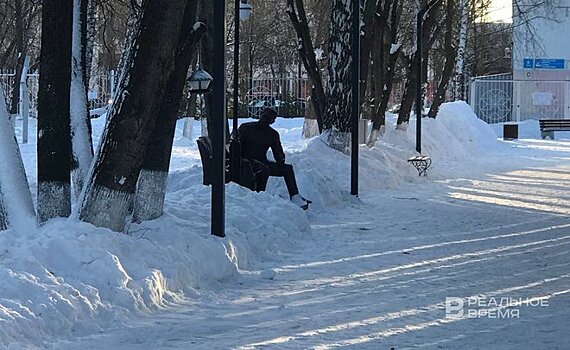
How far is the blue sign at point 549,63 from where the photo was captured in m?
51.0

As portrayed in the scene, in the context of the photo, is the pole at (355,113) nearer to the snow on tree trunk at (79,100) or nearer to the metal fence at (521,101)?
the snow on tree trunk at (79,100)

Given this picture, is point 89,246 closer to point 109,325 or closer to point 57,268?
point 57,268

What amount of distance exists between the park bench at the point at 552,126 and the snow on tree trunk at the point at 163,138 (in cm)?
3336

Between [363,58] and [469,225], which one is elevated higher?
[363,58]

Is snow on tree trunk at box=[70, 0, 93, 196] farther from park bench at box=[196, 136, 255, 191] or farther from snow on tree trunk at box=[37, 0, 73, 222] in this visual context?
park bench at box=[196, 136, 255, 191]

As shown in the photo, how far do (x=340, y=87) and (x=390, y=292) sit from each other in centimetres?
1030

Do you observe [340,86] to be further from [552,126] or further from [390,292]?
[552,126]

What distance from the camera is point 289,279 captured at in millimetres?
8055

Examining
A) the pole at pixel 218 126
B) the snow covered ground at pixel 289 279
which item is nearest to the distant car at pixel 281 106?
the snow covered ground at pixel 289 279

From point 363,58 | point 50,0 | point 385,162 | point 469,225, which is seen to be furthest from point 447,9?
point 50,0

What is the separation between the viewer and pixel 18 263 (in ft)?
20.5

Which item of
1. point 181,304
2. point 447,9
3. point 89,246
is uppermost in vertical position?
point 447,9

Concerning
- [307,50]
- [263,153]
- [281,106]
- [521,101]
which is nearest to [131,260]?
[263,153]

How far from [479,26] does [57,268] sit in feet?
156
